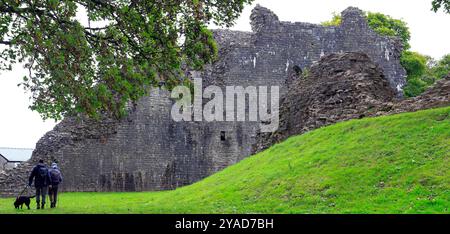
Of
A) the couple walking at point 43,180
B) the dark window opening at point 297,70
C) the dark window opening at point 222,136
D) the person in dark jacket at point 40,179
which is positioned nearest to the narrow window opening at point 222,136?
the dark window opening at point 222,136

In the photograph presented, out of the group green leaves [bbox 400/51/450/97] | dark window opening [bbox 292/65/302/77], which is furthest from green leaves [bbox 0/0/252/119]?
green leaves [bbox 400/51/450/97]

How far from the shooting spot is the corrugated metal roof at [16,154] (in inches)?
2233

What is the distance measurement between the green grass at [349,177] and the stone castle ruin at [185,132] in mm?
5195

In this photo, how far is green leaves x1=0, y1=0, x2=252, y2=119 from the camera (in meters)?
12.8

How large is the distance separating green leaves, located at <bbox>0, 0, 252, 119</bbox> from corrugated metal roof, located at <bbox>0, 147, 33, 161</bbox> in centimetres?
4408

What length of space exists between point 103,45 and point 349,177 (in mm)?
6299

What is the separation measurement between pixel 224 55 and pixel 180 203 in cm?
1917

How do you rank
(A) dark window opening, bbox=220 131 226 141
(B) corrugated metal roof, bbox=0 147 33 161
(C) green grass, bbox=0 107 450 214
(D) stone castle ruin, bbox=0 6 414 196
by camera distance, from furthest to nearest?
(B) corrugated metal roof, bbox=0 147 33 161 < (A) dark window opening, bbox=220 131 226 141 < (D) stone castle ruin, bbox=0 6 414 196 < (C) green grass, bbox=0 107 450 214

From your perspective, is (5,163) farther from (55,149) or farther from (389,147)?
(389,147)

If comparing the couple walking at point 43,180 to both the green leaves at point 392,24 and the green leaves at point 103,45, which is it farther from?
the green leaves at point 392,24

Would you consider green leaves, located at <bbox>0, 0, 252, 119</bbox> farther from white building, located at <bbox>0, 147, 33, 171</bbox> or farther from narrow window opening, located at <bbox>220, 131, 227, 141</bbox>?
white building, located at <bbox>0, 147, 33, 171</bbox>

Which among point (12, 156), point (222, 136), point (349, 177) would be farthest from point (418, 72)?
point (349, 177)

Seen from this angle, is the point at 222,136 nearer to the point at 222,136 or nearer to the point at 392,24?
the point at 222,136

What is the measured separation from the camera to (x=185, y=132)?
31.4 m
